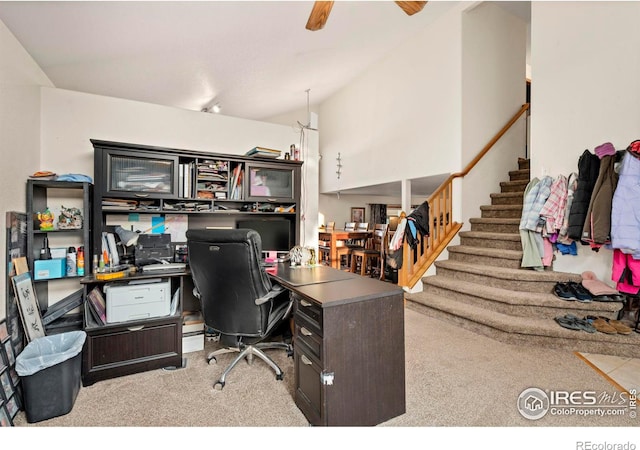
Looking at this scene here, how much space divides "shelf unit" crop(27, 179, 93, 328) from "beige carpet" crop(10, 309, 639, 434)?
0.91 meters

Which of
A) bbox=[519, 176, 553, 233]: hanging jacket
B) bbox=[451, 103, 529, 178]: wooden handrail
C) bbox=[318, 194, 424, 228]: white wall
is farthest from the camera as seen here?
bbox=[318, 194, 424, 228]: white wall

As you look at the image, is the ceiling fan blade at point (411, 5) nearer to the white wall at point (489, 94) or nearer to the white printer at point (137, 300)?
the white wall at point (489, 94)

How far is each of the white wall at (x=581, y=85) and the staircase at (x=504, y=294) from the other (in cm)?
45

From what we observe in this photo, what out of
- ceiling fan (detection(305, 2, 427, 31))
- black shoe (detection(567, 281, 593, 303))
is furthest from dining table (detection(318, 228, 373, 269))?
ceiling fan (detection(305, 2, 427, 31))

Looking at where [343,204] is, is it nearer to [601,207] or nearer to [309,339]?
[601,207]

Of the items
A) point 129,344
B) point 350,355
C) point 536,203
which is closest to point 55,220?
point 129,344

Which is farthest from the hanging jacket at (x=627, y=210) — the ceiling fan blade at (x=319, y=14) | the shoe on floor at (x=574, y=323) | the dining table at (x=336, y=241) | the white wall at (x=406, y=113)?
the dining table at (x=336, y=241)

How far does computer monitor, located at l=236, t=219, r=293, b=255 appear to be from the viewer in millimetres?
2836

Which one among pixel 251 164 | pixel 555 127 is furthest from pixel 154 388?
pixel 555 127

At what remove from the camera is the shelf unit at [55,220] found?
2.01 metres

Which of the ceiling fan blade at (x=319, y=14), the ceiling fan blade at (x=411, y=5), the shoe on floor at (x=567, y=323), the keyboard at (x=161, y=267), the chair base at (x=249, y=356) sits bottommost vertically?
the chair base at (x=249, y=356)

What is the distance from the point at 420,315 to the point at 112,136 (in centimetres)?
358

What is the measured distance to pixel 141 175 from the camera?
2414 mm

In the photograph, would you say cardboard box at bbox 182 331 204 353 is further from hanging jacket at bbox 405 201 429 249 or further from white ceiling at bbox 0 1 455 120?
hanging jacket at bbox 405 201 429 249
